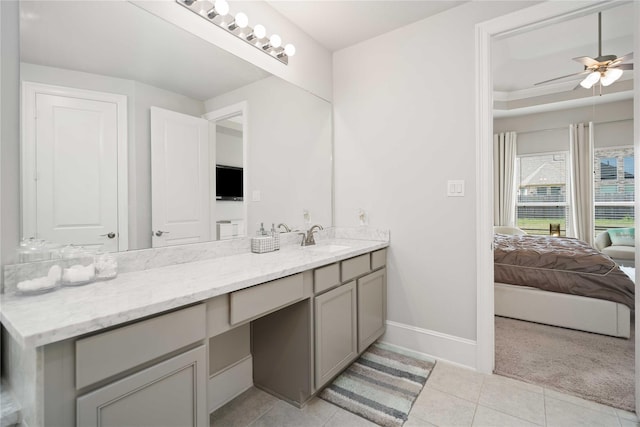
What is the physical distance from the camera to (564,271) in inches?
105

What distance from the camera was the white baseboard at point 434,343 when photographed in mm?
2074

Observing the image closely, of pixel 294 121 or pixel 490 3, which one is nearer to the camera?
pixel 490 3

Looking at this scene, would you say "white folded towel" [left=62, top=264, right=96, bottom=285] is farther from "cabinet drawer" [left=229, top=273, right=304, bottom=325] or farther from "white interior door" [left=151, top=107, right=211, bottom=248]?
"cabinet drawer" [left=229, top=273, right=304, bottom=325]

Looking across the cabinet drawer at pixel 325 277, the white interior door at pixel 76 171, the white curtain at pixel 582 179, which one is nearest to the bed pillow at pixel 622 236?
the white curtain at pixel 582 179

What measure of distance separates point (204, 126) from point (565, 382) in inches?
106

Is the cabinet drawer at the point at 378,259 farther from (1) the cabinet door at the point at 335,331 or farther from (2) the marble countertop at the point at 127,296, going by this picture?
(2) the marble countertop at the point at 127,296

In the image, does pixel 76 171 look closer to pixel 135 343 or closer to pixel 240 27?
pixel 135 343

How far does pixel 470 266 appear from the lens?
2.07 metres

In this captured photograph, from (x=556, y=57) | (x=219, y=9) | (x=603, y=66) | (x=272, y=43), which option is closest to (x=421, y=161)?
(x=272, y=43)

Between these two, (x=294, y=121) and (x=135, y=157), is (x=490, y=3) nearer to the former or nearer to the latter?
(x=294, y=121)

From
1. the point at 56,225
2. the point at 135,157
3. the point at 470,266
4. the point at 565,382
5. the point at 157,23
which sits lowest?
the point at 565,382

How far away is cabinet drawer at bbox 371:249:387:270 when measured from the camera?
2211 millimetres

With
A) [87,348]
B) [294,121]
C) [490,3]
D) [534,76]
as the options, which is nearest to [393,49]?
[490,3]

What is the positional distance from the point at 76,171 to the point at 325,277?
4.12 ft
